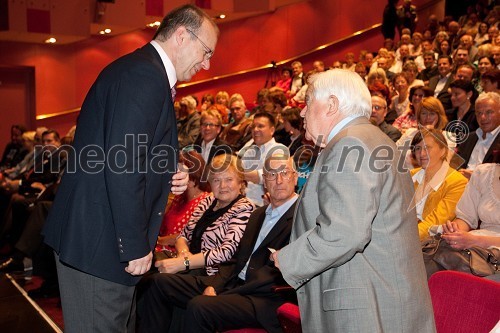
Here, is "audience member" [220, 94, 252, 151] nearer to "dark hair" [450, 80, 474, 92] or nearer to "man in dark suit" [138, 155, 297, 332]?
"dark hair" [450, 80, 474, 92]

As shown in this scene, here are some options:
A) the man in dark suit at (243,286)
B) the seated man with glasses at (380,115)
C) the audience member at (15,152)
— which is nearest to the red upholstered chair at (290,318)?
the man in dark suit at (243,286)

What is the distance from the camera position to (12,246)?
595 cm

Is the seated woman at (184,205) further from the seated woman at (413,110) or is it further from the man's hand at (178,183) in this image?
the seated woman at (413,110)

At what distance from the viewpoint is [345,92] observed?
5.49 ft

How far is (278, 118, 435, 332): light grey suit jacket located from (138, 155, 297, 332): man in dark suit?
1.07 m

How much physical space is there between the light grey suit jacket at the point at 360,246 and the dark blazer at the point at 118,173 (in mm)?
468

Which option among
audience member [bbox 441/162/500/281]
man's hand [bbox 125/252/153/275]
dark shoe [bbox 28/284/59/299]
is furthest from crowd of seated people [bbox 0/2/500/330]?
man's hand [bbox 125/252/153/275]

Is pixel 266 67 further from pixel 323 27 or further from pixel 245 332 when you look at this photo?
pixel 245 332

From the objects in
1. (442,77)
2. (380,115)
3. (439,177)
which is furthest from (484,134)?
(442,77)

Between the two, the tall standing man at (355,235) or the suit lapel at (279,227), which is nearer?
the tall standing man at (355,235)

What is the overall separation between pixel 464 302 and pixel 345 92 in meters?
0.83

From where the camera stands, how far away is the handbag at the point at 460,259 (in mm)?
2420

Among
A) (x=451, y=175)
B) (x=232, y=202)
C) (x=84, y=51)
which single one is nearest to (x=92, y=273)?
(x=232, y=202)

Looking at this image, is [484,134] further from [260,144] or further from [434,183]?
A: [260,144]
